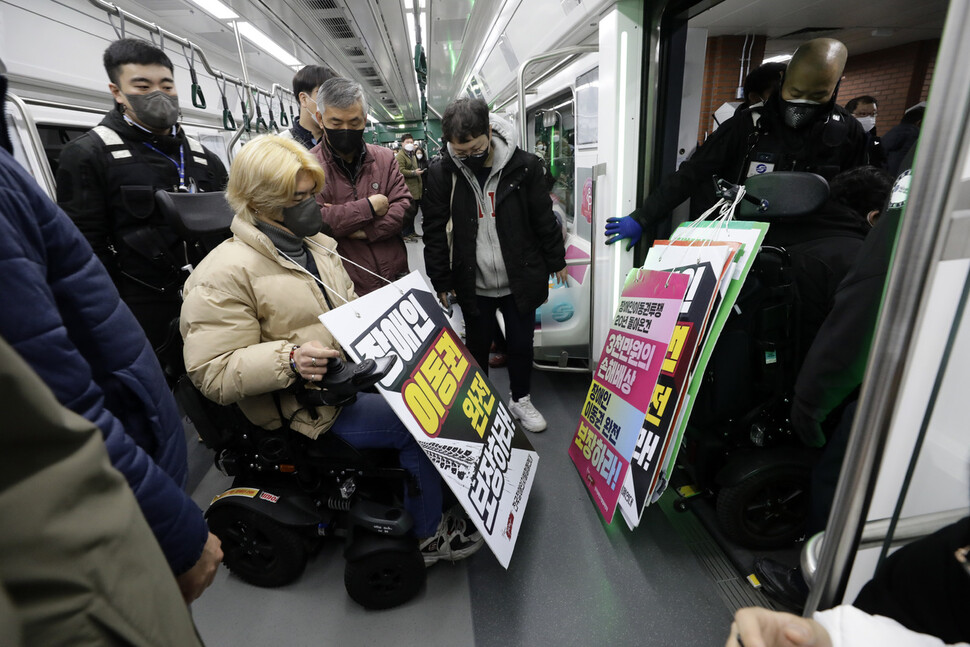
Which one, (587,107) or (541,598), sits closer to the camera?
(541,598)

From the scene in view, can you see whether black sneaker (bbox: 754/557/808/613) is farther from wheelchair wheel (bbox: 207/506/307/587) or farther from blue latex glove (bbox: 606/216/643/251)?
wheelchair wheel (bbox: 207/506/307/587)

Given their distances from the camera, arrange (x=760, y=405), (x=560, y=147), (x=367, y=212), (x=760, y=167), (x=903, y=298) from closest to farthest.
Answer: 1. (x=903, y=298)
2. (x=760, y=405)
3. (x=760, y=167)
4. (x=367, y=212)
5. (x=560, y=147)

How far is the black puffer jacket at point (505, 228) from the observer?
7.64 ft

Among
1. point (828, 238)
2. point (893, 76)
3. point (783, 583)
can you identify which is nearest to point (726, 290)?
point (828, 238)

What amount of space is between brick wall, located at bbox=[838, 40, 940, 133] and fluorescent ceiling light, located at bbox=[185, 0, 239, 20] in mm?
9170

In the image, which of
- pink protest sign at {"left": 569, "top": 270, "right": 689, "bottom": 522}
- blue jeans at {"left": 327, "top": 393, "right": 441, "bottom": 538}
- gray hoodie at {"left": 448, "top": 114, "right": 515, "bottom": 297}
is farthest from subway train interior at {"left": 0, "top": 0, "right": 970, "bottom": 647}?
blue jeans at {"left": 327, "top": 393, "right": 441, "bottom": 538}

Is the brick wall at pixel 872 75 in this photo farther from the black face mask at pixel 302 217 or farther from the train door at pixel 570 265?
the black face mask at pixel 302 217

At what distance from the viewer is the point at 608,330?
2.55 metres

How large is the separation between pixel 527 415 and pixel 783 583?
58.8 inches

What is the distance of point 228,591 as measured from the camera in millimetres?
1792

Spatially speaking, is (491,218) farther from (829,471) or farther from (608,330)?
(829,471)

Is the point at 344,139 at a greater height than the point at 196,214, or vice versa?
the point at 344,139

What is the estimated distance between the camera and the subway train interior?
64 cm

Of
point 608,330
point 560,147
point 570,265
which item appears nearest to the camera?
point 608,330
